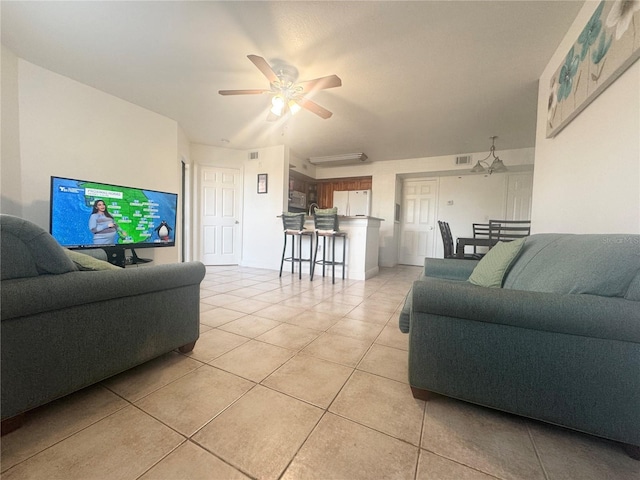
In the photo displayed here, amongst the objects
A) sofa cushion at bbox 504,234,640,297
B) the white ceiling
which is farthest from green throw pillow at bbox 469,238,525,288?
the white ceiling

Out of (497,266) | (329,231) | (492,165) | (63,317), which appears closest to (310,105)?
(329,231)

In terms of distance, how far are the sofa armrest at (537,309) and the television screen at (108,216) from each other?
3.21 meters

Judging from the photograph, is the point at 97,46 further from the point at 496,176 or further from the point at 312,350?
the point at 496,176

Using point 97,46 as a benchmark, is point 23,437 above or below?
below

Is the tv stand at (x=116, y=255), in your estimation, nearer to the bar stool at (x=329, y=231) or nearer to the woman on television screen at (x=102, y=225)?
the woman on television screen at (x=102, y=225)

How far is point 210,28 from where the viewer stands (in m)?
1.96

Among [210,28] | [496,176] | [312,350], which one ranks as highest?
[210,28]

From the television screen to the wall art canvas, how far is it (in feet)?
13.4

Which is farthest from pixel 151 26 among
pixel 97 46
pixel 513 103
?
pixel 513 103

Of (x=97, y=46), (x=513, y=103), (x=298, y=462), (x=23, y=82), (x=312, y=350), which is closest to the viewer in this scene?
(x=298, y=462)

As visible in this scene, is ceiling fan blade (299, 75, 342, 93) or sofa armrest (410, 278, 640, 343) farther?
ceiling fan blade (299, 75, 342, 93)

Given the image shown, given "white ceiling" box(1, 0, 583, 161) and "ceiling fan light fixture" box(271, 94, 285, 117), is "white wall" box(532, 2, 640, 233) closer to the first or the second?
"white ceiling" box(1, 0, 583, 161)

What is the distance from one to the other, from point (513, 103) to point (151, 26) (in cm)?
389

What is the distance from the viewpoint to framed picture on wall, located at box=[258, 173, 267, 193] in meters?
5.00
